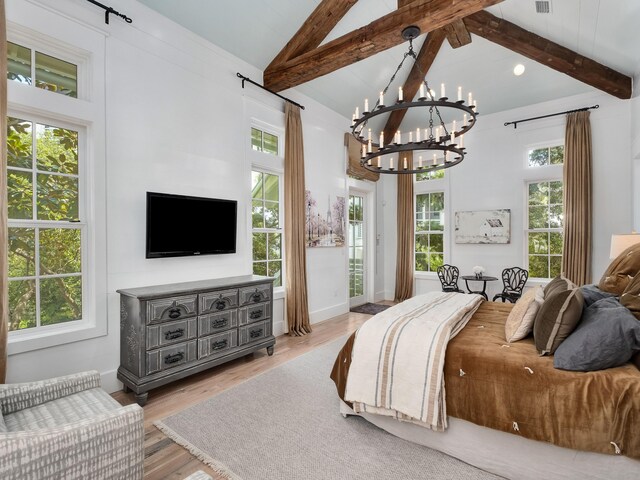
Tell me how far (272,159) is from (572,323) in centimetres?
366

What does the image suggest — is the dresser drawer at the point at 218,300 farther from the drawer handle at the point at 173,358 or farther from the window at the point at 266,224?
the window at the point at 266,224

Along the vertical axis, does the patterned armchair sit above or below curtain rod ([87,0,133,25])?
below

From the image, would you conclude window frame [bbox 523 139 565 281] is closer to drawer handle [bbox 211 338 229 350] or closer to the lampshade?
the lampshade

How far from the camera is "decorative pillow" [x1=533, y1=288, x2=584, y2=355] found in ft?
6.11

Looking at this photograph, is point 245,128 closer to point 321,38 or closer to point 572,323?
point 321,38

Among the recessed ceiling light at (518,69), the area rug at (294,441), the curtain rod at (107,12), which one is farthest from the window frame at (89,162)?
the recessed ceiling light at (518,69)

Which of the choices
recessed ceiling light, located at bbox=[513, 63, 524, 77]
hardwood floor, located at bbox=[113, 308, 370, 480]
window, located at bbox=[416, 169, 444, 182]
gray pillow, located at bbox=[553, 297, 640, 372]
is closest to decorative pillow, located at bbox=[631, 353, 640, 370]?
gray pillow, located at bbox=[553, 297, 640, 372]

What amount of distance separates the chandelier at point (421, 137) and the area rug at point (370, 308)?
8.35 feet

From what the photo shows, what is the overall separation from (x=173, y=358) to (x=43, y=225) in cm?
149

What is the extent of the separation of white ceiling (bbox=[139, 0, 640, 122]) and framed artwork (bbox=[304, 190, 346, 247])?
157cm

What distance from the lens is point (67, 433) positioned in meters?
1.37

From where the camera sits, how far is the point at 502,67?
5.10 m

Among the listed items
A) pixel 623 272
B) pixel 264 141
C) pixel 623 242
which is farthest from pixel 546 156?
pixel 264 141

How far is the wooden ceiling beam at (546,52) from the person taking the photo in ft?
14.2
